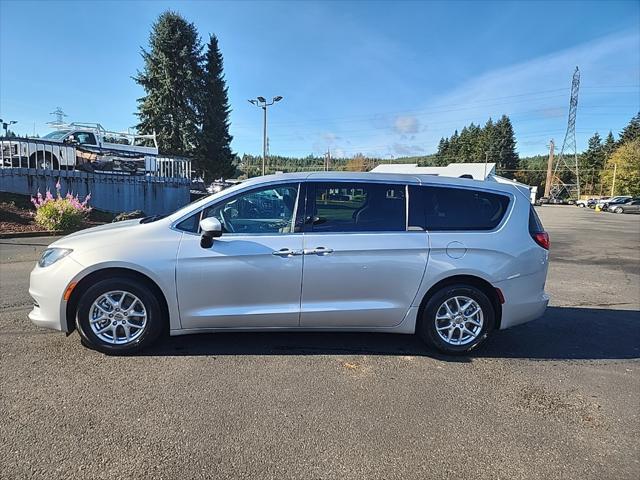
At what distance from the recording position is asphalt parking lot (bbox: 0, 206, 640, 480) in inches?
101

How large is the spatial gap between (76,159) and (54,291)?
14.1 meters

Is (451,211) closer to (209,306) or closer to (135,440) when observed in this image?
(209,306)

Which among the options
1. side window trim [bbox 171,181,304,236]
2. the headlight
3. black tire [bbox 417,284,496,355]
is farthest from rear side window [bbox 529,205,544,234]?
the headlight

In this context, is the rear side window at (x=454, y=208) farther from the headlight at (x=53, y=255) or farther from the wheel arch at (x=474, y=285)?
the headlight at (x=53, y=255)

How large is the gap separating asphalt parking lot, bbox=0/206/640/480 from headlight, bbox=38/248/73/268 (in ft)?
2.73

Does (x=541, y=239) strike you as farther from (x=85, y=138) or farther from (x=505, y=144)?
(x=505, y=144)

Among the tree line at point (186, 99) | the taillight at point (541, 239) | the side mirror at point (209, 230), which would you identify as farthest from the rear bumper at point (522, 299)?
the tree line at point (186, 99)

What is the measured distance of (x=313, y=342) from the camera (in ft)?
14.6

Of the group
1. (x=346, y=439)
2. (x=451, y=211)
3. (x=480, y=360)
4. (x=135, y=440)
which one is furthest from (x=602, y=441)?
(x=135, y=440)

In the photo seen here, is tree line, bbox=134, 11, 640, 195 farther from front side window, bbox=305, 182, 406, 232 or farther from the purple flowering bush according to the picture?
front side window, bbox=305, 182, 406, 232

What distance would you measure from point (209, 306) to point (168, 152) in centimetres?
3297

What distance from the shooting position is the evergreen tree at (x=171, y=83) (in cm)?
3294

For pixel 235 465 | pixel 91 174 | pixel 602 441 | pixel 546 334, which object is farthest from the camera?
pixel 91 174

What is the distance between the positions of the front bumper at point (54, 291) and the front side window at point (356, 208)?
2.14 meters
